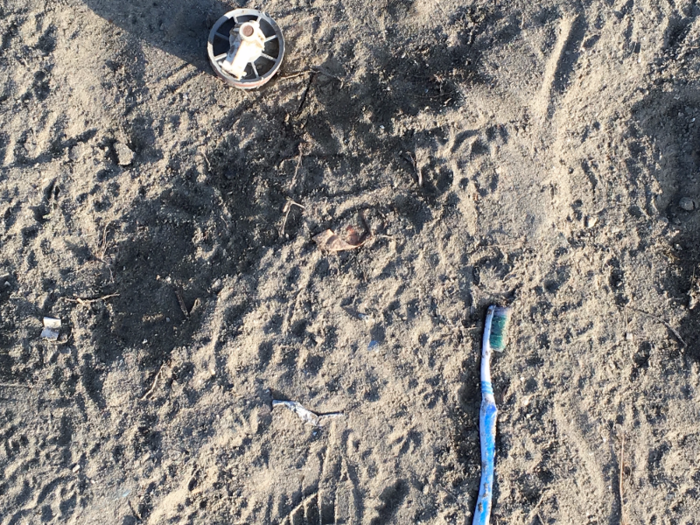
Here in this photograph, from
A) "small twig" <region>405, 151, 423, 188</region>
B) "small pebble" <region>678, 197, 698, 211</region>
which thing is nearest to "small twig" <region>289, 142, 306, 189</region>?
"small twig" <region>405, 151, 423, 188</region>

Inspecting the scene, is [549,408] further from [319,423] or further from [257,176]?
[257,176]

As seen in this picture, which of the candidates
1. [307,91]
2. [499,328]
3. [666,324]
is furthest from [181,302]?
[666,324]

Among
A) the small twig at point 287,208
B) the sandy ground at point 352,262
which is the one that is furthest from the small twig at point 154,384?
the small twig at point 287,208

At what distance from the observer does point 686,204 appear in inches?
122

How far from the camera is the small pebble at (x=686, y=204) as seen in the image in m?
3.10

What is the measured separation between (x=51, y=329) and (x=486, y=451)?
297 centimetres

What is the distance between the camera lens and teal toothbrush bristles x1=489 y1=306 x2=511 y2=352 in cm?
296

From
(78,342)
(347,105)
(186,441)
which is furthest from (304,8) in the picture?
A: (186,441)

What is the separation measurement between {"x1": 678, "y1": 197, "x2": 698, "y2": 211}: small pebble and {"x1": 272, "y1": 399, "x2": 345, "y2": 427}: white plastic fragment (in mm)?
2692

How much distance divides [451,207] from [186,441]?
2314mm

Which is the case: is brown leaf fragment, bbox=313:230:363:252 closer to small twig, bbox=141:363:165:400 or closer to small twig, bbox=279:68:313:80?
small twig, bbox=279:68:313:80

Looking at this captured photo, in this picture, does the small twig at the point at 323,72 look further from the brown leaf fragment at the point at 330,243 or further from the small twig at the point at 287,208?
the brown leaf fragment at the point at 330,243

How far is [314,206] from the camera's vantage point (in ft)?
9.99

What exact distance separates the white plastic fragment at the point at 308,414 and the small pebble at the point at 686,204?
106 inches
